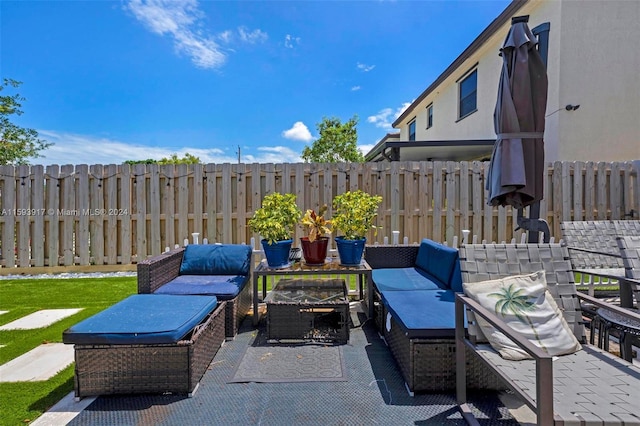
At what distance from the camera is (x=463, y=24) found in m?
8.70

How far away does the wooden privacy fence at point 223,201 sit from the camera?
551 cm

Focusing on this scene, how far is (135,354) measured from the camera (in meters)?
1.96

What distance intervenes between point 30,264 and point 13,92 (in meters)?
8.54

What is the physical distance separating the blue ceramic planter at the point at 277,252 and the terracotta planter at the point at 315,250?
0.66ft

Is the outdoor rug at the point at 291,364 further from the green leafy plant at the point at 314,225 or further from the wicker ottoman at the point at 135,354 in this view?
the green leafy plant at the point at 314,225

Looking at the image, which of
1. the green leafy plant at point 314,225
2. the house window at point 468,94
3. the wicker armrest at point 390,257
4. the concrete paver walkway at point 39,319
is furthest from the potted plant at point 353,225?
the house window at point 468,94

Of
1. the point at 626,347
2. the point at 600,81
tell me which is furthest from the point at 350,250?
the point at 600,81

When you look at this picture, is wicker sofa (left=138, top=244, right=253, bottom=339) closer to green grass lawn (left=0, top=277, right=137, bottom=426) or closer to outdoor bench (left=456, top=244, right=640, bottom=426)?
green grass lawn (left=0, top=277, right=137, bottom=426)

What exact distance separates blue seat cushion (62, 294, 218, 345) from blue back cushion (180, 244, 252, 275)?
0.91m

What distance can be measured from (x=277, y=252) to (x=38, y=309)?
3.21 m

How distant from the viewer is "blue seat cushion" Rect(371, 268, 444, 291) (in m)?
2.91

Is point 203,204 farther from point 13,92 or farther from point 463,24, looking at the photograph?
point 13,92

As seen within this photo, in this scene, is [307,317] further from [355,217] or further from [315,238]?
[355,217]

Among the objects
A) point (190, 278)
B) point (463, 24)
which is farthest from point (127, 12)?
point (463, 24)
